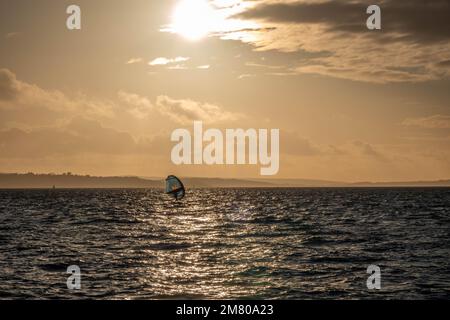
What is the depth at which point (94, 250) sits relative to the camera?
124 ft

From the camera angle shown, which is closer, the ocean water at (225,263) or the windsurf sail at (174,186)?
the ocean water at (225,263)

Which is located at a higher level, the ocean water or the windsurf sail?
the windsurf sail

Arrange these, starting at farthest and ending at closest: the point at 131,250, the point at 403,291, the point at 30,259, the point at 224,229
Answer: the point at 224,229 < the point at 131,250 < the point at 30,259 < the point at 403,291

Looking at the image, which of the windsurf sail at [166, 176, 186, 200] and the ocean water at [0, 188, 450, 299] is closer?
the ocean water at [0, 188, 450, 299]

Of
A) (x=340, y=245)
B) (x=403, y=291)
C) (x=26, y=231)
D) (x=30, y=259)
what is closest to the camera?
(x=403, y=291)

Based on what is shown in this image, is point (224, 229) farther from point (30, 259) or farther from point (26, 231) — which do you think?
point (30, 259)

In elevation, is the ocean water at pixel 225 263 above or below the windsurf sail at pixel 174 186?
below

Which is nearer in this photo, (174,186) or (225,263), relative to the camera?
(225,263)

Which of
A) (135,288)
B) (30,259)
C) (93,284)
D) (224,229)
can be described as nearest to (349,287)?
(135,288)

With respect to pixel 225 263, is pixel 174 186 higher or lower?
higher
